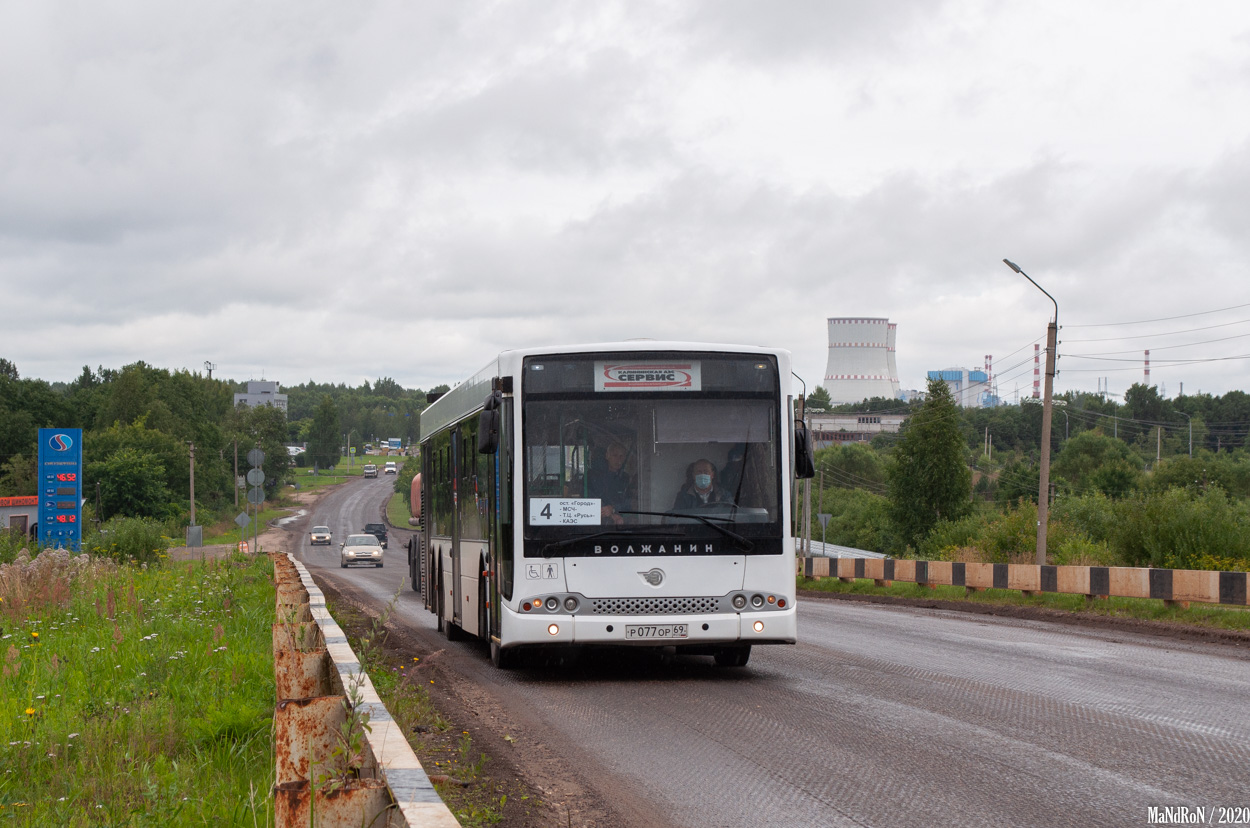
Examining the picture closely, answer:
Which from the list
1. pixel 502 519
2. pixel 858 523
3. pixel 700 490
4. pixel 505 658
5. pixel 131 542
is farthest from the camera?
pixel 858 523

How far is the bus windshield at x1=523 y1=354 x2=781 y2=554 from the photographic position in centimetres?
1054

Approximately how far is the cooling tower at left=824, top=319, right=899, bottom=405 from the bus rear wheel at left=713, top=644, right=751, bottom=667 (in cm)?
10100

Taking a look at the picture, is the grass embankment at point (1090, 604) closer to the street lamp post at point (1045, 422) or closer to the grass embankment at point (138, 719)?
the street lamp post at point (1045, 422)

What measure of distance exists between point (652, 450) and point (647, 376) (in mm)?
686

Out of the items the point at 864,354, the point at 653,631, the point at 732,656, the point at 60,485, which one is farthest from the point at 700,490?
the point at 864,354

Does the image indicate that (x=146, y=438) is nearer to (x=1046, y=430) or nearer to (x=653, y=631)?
(x=1046, y=430)

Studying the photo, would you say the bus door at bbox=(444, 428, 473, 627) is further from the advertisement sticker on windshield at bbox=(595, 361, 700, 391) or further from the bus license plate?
the bus license plate

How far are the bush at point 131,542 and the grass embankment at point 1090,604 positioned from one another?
1777cm

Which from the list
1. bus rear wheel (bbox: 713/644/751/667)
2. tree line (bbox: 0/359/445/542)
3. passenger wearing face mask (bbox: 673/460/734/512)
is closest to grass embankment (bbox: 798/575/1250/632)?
bus rear wheel (bbox: 713/644/751/667)

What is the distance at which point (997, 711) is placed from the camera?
28.0ft

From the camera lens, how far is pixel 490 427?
35.2 feet

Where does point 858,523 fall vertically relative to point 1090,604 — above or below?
below

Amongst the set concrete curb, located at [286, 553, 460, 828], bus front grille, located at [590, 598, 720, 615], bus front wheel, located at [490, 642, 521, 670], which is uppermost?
concrete curb, located at [286, 553, 460, 828]

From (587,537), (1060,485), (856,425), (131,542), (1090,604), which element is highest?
(856,425)
